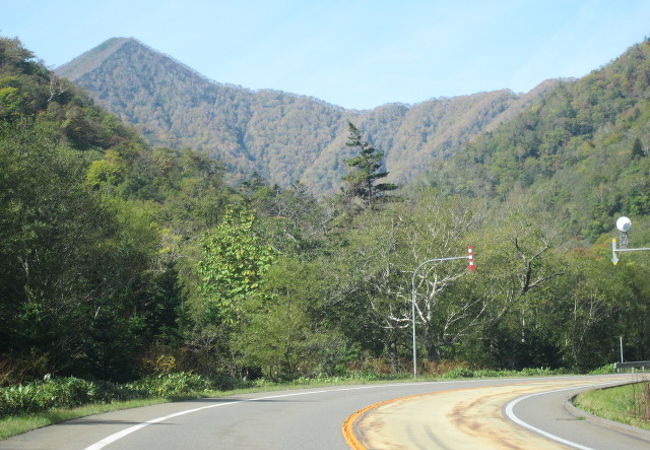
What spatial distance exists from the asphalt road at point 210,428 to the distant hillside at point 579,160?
8980 centimetres

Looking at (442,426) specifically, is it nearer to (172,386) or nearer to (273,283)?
(172,386)

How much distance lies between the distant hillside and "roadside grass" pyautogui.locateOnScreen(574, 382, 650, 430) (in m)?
79.6

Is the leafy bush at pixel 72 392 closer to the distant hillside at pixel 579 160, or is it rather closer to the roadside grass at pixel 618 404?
the roadside grass at pixel 618 404

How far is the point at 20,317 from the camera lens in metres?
23.4

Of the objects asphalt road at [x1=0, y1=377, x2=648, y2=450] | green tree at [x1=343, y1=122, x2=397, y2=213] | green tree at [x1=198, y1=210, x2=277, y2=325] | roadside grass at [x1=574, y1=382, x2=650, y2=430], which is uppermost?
green tree at [x1=343, y1=122, x2=397, y2=213]

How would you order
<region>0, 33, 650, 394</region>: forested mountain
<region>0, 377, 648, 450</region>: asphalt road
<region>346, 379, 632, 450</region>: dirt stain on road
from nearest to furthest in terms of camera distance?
1. <region>0, 377, 648, 450</region>: asphalt road
2. <region>346, 379, 632, 450</region>: dirt stain on road
3. <region>0, 33, 650, 394</region>: forested mountain

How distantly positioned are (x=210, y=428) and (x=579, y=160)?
161 m

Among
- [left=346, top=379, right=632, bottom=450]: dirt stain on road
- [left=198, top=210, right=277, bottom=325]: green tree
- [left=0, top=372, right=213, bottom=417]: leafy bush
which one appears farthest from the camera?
[left=198, top=210, right=277, bottom=325]: green tree

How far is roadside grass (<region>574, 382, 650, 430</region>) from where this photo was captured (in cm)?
1490

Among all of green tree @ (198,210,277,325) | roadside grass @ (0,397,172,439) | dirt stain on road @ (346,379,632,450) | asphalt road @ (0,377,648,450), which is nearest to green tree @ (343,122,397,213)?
green tree @ (198,210,277,325)

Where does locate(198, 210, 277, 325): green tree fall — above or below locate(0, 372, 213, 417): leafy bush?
above

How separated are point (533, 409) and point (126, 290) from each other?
22.3 meters

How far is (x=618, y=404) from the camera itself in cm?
2006

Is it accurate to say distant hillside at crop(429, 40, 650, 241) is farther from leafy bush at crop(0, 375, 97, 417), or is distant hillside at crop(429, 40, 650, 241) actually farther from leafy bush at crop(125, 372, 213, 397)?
leafy bush at crop(0, 375, 97, 417)
